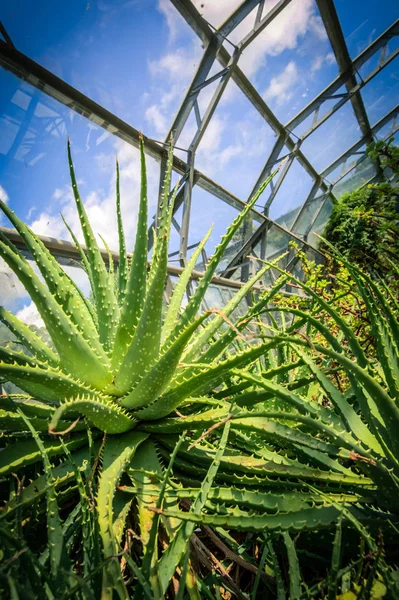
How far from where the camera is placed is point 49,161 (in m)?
3.12

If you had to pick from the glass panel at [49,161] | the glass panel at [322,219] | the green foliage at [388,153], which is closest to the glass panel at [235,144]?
the glass panel at [49,161]

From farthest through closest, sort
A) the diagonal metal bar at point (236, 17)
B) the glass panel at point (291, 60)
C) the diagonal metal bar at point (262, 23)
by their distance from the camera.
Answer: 1. the glass panel at point (291, 60)
2. the diagonal metal bar at point (262, 23)
3. the diagonal metal bar at point (236, 17)

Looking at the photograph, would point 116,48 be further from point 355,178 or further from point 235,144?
point 355,178

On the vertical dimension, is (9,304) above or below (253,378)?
above

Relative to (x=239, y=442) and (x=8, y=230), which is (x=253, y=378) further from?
(x=8, y=230)

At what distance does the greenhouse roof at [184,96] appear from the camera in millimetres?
2812

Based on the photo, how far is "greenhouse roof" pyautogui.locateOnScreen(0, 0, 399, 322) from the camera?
9.23 feet

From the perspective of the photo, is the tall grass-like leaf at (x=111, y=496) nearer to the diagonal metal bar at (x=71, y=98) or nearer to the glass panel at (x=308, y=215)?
the diagonal metal bar at (x=71, y=98)

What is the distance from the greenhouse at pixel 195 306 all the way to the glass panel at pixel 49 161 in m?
0.02

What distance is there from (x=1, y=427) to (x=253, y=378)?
21.5 inches

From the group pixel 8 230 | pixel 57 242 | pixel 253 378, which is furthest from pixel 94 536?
pixel 57 242

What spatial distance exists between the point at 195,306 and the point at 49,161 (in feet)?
10.2

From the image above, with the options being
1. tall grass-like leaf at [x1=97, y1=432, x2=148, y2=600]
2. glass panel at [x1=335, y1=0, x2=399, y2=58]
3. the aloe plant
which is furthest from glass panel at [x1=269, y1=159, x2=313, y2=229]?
tall grass-like leaf at [x1=97, y1=432, x2=148, y2=600]

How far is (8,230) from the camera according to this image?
2277 millimetres
